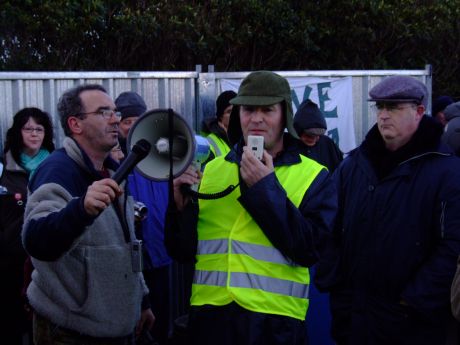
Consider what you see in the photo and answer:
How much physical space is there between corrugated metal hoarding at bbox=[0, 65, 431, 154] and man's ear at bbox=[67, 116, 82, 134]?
3.25 meters

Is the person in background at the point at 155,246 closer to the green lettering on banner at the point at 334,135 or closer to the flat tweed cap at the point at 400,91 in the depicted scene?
the flat tweed cap at the point at 400,91

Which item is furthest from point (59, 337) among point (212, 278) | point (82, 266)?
point (212, 278)

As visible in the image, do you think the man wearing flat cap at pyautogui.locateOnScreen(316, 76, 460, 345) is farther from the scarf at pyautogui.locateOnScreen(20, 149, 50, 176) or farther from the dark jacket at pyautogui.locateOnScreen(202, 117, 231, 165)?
the dark jacket at pyautogui.locateOnScreen(202, 117, 231, 165)

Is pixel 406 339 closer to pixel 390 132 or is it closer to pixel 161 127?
pixel 390 132

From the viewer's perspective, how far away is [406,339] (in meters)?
4.00

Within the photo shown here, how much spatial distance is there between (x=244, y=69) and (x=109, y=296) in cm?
928

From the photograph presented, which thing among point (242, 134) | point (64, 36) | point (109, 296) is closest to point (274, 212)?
point (242, 134)

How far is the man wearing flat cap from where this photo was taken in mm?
3930

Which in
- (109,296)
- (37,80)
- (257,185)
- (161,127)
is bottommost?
(109,296)

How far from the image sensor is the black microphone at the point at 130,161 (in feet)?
10.6

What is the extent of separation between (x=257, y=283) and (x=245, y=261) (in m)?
0.11

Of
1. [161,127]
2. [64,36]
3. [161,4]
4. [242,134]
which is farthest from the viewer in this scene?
[161,4]

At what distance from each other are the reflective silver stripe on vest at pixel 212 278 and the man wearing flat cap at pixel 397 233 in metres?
0.91

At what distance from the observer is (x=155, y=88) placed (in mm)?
7863
